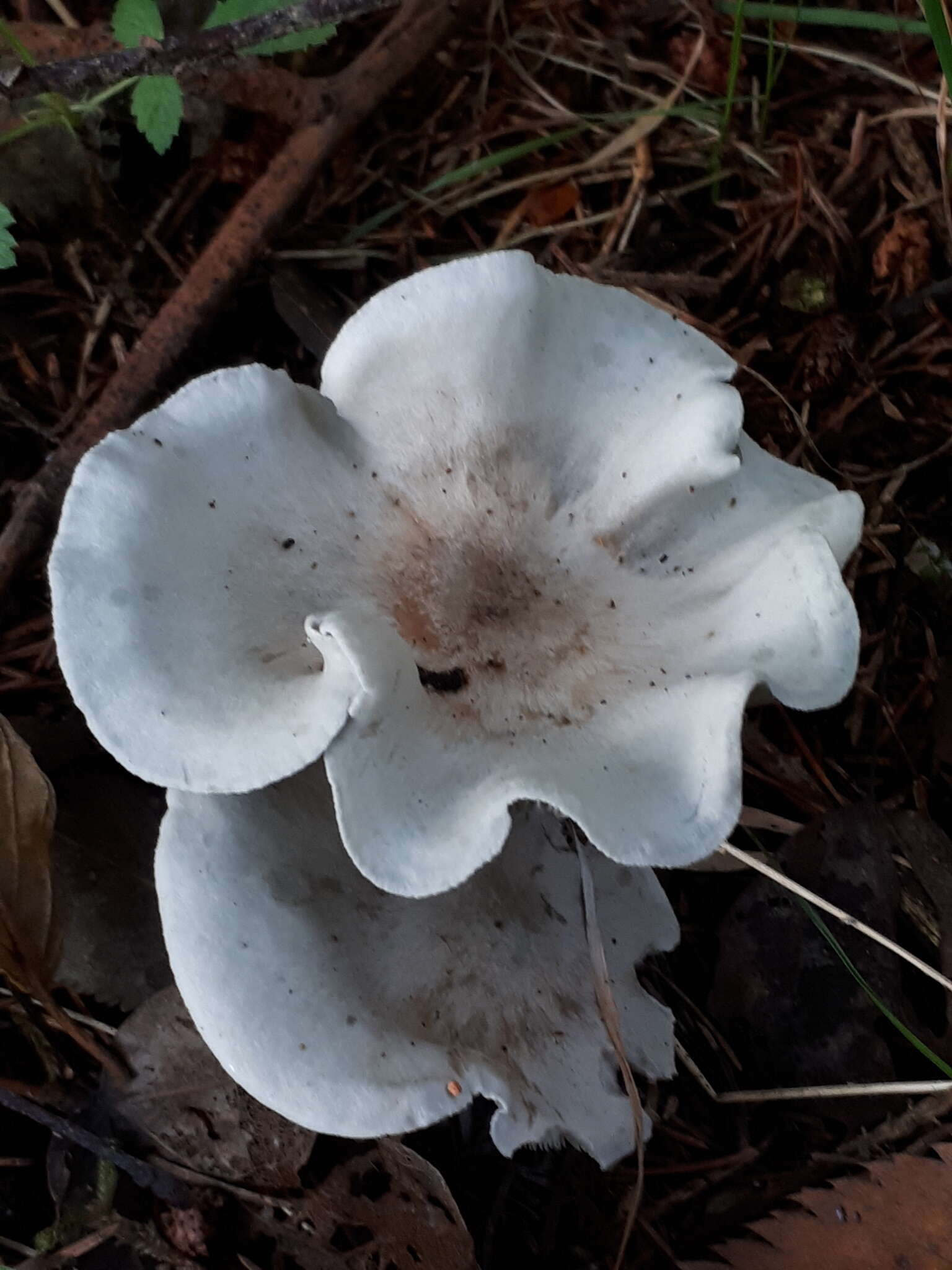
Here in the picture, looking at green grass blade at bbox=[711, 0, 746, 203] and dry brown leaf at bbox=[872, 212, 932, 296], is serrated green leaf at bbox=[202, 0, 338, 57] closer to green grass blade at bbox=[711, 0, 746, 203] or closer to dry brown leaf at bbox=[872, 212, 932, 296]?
green grass blade at bbox=[711, 0, 746, 203]

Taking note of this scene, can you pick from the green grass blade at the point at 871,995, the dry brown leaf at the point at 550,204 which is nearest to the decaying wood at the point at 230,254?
the dry brown leaf at the point at 550,204

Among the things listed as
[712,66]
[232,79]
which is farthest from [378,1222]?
[712,66]

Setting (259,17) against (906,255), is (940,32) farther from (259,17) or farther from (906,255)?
(259,17)

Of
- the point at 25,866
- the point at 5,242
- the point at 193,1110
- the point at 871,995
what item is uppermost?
the point at 5,242

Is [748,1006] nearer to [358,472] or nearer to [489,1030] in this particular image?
[489,1030]

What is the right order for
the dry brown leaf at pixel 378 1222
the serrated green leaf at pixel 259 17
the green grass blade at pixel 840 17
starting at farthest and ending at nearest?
1. the green grass blade at pixel 840 17
2. the serrated green leaf at pixel 259 17
3. the dry brown leaf at pixel 378 1222

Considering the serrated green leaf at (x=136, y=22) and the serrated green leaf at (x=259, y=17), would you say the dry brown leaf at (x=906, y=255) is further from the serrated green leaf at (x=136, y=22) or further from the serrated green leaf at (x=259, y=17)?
the serrated green leaf at (x=136, y=22)

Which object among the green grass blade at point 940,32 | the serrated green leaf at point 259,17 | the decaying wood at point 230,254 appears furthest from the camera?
the decaying wood at point 230,254
